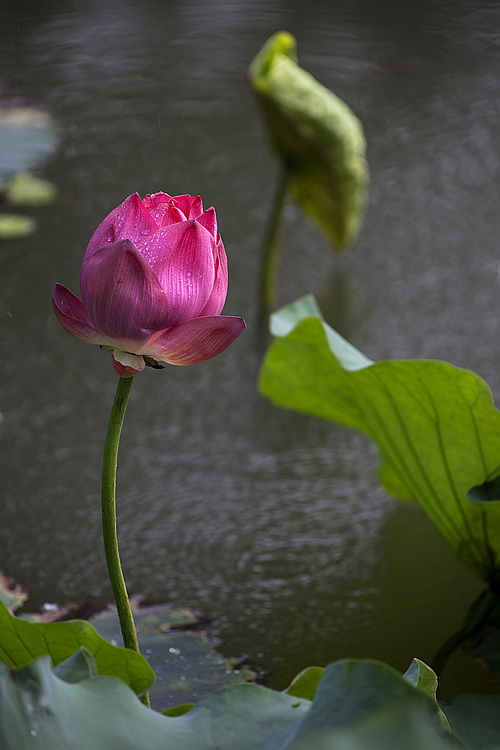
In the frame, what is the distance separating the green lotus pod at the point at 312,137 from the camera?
1293 mm

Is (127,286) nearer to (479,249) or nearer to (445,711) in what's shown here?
(445,711)

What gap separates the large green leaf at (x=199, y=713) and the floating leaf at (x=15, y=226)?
1.38 metres

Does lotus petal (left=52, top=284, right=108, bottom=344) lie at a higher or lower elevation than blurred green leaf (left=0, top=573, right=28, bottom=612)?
higher

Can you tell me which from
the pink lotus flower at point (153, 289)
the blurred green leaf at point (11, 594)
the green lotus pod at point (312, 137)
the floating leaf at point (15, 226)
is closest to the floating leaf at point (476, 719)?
the pink lotus flower at point (153, 289)

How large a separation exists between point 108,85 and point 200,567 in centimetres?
167

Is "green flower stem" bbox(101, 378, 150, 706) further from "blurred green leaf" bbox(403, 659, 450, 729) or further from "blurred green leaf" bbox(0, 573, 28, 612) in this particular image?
"blurred green leaf" bbox(0, 573, 28, 612)

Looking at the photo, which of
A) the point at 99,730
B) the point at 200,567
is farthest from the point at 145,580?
the point at 99,730

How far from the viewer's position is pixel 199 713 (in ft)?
1.23

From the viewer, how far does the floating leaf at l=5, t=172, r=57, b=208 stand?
1713 mm

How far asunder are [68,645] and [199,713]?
0.10m

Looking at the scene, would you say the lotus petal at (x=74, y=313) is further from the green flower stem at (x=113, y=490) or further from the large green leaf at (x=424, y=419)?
the large green leaf at (x=424, y=419)

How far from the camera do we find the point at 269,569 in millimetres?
867

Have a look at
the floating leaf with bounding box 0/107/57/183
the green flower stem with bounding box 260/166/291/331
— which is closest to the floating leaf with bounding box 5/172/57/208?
the floating leaf with bounding box 0/107/57/183

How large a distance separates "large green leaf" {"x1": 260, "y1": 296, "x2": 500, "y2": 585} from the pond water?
14 cm
